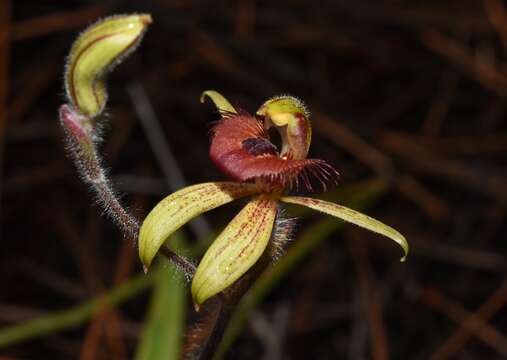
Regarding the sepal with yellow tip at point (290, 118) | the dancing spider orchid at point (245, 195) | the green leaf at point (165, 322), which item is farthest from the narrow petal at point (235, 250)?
the green leaf at point (165, 322)

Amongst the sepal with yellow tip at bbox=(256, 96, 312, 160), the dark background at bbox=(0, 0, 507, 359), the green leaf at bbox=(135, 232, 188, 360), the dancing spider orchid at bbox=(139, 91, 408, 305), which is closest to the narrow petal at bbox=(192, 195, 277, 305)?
the dancing spider orchid at bbox=(139, 91, 408, 305)

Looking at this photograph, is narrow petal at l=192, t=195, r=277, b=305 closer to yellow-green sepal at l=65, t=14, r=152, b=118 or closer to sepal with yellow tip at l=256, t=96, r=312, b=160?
sepal with yellow tip at l=256, t=96, r=312, b=160

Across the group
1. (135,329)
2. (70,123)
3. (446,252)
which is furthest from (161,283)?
(446,252)

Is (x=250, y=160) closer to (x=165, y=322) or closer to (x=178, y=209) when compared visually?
(x=178, y=209)

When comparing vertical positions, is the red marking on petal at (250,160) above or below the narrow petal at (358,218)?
above

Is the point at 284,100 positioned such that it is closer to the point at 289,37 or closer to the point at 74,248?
the point at 74,248

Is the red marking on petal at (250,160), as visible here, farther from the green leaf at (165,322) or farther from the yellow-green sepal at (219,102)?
the green leaf at (165,322)

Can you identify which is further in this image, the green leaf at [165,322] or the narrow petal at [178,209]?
the green leaf at [165,322]
